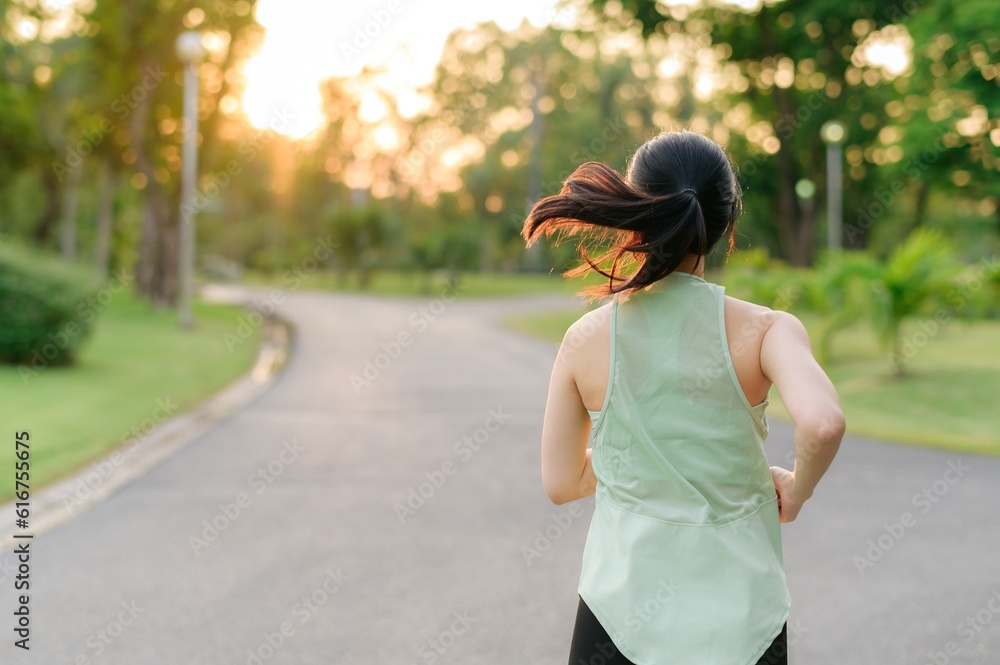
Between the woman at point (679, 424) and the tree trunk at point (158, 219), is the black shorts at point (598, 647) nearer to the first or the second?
the woman at point (679, 424)

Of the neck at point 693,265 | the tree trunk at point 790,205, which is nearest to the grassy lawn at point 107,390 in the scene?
the neck at point 693,265

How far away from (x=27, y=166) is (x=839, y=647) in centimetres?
3780

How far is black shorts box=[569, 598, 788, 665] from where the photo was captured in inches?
A: 74.0

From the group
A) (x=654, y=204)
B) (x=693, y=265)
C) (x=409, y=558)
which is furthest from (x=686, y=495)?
(x=409, y=558)

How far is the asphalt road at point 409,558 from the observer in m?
3.94

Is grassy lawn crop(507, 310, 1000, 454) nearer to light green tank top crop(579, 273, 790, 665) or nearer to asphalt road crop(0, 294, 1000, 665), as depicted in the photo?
asphalt road crop(0, 294, 1000, 665)

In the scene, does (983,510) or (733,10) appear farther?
(733,10)

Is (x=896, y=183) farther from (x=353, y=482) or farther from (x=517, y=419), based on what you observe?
(x=353, y=482)

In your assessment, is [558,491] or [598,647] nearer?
[598,647]

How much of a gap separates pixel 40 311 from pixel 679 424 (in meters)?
13.0

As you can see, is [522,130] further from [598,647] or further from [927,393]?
[598,647]

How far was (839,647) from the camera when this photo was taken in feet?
12.6

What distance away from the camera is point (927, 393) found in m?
11.2

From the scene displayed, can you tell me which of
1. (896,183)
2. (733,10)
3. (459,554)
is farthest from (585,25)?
(459,554)
